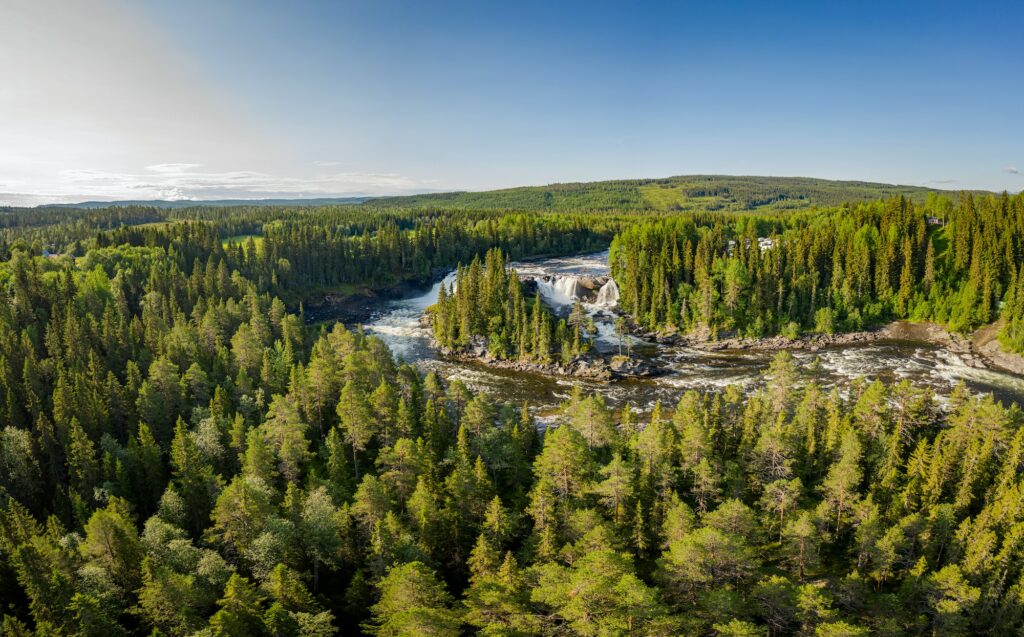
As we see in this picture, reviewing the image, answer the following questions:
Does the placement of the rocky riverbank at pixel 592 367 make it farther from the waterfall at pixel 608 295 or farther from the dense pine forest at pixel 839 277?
the waterfall at pixel 608 295

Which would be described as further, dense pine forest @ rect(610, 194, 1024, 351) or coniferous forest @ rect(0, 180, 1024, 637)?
dense pine forest @ rect(610, 194, 1024, 351)

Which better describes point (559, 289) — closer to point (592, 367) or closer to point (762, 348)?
point (592, 367)

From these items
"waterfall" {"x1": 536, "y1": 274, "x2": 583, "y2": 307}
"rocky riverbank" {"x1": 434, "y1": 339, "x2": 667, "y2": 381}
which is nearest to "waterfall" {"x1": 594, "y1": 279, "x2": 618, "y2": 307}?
"waterfall" {"x1": 536, "y1": 274, "x2": 583, "y2": 307}

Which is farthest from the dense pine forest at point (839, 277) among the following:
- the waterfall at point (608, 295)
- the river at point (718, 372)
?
the river at point (718, 372)

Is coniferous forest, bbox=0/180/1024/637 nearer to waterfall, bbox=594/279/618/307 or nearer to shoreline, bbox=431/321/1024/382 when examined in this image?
shoreline, bbox=431/321/1024/382

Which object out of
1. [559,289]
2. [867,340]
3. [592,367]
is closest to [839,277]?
[867,340]

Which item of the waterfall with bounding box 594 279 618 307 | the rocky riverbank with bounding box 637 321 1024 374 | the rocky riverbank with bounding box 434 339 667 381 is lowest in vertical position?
the rocky riverbank with bounding box 434 339 667 381

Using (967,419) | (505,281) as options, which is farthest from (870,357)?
(505,281)
